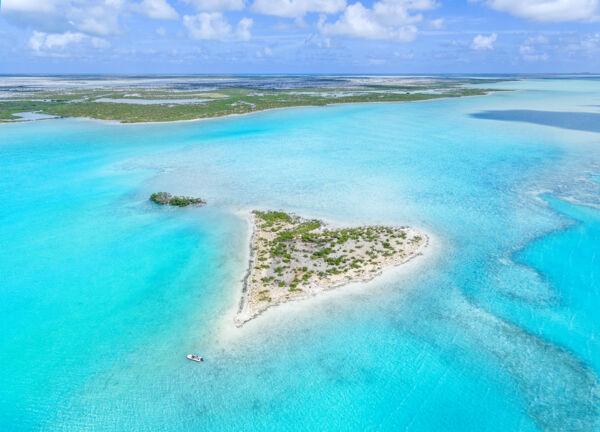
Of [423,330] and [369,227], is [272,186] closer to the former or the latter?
[369,227]

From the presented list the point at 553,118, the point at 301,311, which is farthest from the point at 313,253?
the point at 553,118

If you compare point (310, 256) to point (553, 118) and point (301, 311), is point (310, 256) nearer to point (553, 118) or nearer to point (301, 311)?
Result: point (301, 311)

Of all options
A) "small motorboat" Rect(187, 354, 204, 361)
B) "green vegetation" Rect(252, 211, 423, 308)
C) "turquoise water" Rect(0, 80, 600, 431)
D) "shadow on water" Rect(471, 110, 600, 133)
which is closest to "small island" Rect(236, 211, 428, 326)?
"green vegetation" Rect(252, 211, 423, 308)

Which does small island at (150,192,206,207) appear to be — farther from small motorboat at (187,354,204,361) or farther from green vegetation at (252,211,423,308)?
small motorboat at (187,354,204,361)

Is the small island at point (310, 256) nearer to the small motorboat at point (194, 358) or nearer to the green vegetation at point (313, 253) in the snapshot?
the green vegetation at point (313, 253)

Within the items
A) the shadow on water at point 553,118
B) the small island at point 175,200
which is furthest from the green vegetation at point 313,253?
the shadow on water at point 553,118

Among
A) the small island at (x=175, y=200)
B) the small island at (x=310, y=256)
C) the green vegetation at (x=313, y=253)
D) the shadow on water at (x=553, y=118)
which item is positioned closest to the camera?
the small island at (x=310, y=256)
